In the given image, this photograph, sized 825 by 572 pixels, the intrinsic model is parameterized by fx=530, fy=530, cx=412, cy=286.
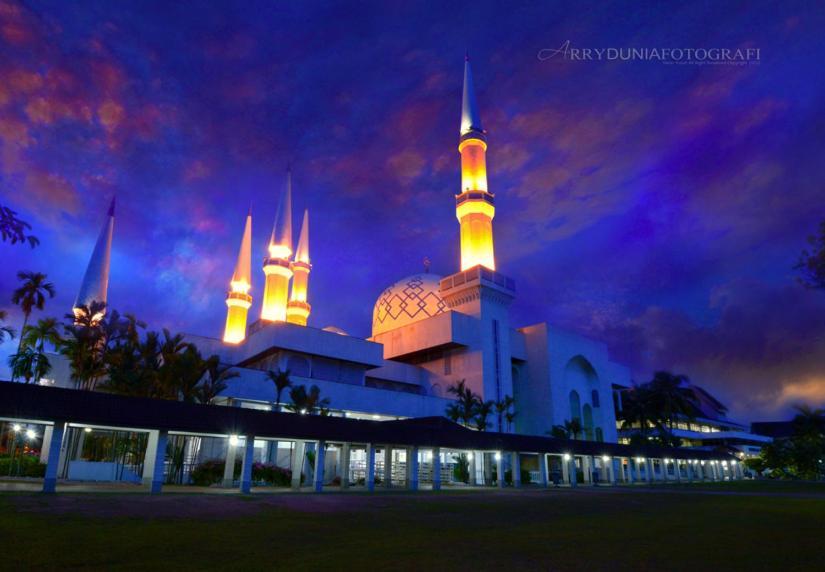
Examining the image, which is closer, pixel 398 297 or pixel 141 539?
pixel 141 539

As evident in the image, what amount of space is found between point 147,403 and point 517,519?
15.1 meters

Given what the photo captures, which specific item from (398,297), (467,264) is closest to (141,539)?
(467,264)

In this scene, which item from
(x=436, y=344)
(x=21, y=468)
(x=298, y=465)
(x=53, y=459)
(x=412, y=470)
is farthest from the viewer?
(x=436, y=344)

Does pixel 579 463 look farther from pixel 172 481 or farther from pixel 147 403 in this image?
pixel 147 403

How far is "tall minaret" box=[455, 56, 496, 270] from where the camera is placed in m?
56.2

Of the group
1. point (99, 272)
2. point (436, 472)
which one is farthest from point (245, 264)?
point (436, 472)

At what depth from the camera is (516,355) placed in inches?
2336

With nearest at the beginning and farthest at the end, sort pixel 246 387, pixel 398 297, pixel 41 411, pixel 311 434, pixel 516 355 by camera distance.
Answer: pixel 41 411 → pixel 311 434 → pixel 246 387 → pixel 516 355 → pixel 398 297

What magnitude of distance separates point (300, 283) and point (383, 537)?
198ft

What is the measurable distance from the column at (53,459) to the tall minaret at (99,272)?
3448cm

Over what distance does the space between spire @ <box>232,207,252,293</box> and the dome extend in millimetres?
16675

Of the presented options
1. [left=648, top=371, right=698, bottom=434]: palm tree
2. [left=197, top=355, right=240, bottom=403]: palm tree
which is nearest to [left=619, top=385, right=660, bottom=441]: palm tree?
[left=648, top=371, right=698, bottom=434]: palm tree

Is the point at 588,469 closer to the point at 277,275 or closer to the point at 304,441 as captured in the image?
the point at 304,441

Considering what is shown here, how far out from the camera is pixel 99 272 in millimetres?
51656
